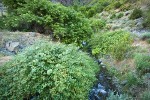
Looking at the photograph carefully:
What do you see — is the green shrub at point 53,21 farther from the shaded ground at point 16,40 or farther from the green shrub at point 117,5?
the green shrub at point 117,5

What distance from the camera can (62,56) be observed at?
6.55m

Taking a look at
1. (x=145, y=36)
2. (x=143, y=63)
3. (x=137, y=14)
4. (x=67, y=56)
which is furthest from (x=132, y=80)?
(x=137, y=14)

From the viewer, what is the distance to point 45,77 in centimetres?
612

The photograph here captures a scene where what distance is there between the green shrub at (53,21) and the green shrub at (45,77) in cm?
412

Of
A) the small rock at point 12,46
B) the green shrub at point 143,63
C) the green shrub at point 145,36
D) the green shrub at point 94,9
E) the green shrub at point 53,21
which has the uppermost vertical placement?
the green shrub at point 53,21

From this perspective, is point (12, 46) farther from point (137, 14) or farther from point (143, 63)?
point (137, 14)

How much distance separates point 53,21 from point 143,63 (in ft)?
13.6

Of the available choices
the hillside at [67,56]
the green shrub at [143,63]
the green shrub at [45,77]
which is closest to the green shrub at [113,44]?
the hillside at [67,56]

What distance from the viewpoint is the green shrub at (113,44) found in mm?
10828

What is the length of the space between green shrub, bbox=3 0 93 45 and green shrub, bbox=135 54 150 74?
2.70m

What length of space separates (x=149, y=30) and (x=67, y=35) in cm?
528

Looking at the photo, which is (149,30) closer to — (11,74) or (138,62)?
(138,62)

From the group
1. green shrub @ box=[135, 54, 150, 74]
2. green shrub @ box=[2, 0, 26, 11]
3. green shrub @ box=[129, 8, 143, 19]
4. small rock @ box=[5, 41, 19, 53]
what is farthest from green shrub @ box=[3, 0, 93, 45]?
green shrub @ box=[129, 8, 143, 19]

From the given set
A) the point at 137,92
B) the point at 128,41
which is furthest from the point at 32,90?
the point at 128,41
